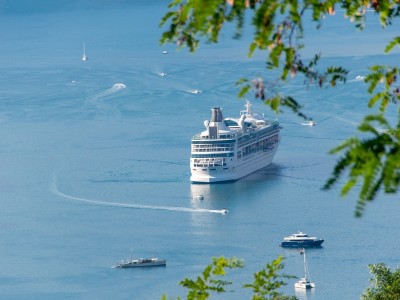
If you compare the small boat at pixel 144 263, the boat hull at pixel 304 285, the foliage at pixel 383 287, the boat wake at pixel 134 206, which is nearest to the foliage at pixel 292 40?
the foliage at pixel 383 287

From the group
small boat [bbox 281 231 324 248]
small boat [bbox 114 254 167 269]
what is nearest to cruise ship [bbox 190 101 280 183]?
small boat [bbox 281 231 324 248]

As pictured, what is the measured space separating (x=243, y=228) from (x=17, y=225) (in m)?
4.25

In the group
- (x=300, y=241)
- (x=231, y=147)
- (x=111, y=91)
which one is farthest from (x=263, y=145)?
(x=300, y=241)

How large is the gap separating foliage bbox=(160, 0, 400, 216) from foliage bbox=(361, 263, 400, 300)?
5292mm

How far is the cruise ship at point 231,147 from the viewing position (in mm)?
30109

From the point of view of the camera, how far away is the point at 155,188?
2775 cm

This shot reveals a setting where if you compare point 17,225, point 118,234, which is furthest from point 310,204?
point 17,225

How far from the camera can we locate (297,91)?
3516 cm

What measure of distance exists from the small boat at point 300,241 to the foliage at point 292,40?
19.3 metres

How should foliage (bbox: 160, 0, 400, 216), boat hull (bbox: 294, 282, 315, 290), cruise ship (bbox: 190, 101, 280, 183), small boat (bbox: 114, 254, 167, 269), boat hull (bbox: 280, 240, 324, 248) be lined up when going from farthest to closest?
cruise ship (bbox: 190, 101, 280, 183), boat hull (bbox: 280, 240, 324, 248), small boat (bbox: 114, 254, 167, 269), boat hull (bbox: 294, 282, 315, 290), foliage (bbox: 160, 0, 400, 216)

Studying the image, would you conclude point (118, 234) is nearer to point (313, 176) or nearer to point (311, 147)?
point (313, 176)

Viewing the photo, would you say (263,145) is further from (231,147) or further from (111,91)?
(111,91)

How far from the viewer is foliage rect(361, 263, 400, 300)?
8.19m

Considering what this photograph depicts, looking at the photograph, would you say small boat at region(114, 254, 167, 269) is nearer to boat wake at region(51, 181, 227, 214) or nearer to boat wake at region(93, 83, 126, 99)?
boat wake at region(51, 181, 227, 214)
